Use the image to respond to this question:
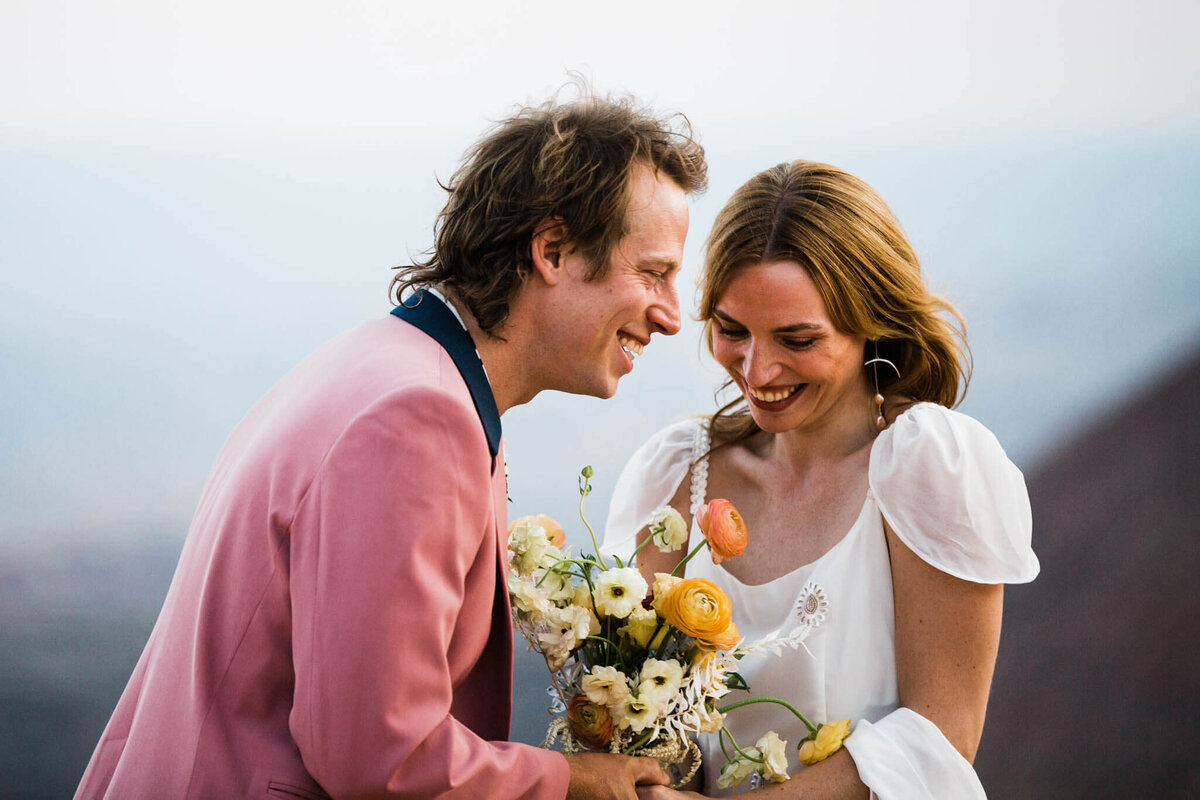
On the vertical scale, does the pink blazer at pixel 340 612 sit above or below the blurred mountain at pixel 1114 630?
above

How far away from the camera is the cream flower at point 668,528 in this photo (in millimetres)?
1771

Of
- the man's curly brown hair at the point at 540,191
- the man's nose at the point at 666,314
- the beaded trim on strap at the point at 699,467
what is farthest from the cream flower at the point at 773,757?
the man's curly brown hair at the point at 540,191

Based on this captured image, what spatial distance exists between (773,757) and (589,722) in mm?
321

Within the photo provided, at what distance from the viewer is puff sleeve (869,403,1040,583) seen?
180 centimetres

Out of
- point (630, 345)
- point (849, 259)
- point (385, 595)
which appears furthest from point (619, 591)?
point (849, 259)

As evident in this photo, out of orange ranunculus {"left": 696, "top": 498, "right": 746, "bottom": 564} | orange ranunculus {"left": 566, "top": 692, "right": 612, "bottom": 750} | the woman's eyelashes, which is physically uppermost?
the woman's eyelashes

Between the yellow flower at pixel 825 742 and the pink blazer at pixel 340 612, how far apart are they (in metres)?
0.53

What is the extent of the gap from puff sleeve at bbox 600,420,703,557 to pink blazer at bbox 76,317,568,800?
83 cm

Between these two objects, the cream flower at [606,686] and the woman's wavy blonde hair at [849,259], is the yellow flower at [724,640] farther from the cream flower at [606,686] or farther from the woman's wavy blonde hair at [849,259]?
the woman's wavy blonde hair at [849,259]

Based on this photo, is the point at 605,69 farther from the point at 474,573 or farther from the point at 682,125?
the point at 474,573

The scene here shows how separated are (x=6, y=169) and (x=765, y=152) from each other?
2.09 meters

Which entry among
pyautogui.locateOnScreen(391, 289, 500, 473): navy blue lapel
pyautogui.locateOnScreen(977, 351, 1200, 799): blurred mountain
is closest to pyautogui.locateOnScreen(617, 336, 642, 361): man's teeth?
pyautogui.locateOnScreen(391, 289, 500, 473): navy blue lapel

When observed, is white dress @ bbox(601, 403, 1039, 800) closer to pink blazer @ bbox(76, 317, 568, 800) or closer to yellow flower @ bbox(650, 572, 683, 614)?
yellow flower @ bbox(650, 572, 683, 614)

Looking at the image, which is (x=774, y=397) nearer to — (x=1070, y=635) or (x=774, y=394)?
(x=774, y=394)
